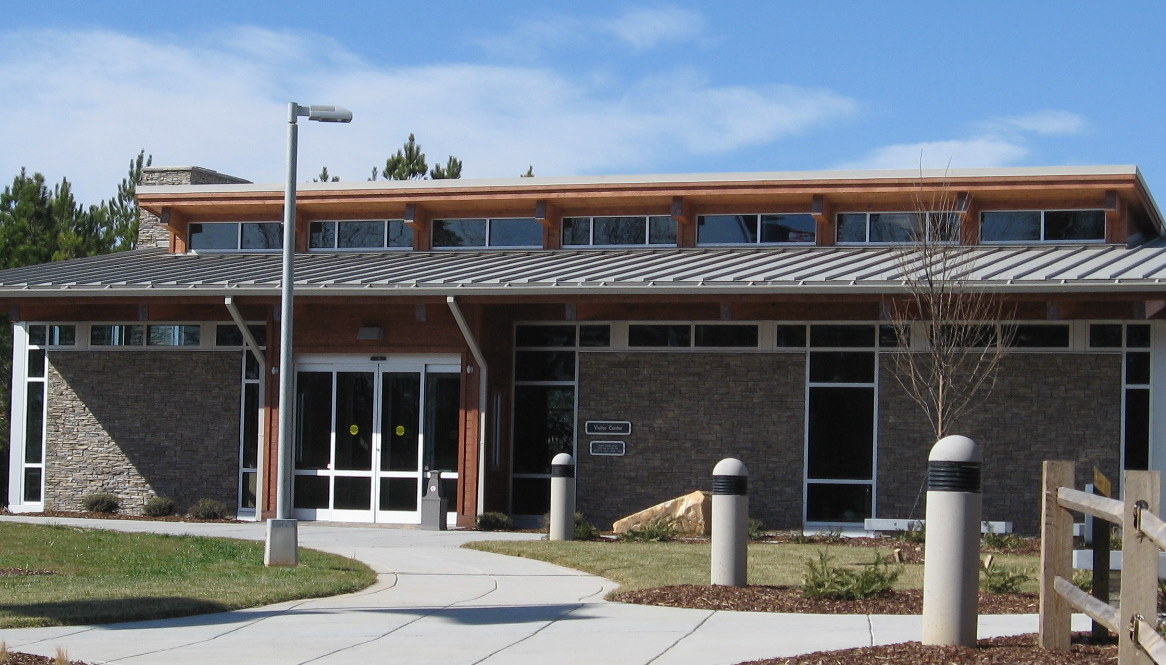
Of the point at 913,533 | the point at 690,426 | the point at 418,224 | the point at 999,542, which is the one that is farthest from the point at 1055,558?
the point at 418,224

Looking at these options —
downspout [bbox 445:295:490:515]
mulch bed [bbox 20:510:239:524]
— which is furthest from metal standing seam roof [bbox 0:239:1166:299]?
mulch bed [bbox 20:510:239:524]

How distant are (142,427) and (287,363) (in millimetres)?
10642

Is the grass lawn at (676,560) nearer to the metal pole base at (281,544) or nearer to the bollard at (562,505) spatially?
the bollard at (562,505)

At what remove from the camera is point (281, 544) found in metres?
14.5

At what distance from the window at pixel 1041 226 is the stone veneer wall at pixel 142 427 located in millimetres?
13017

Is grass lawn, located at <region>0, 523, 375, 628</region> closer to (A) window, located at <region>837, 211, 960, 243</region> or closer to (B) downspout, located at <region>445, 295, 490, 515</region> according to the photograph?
(B) downspout, located at <region>445, 295, 490, 515</region>

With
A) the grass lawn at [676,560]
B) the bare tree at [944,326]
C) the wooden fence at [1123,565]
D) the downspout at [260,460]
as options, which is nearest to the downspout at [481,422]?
the downspout at [260,460]

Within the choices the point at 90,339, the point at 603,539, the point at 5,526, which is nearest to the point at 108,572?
the point at 5,526

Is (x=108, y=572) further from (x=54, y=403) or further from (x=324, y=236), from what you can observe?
(x=324, y=236)

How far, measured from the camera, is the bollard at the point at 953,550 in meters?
8.58

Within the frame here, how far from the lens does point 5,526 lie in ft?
62.3

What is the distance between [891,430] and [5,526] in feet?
41.8

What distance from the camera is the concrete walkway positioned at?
908 cm

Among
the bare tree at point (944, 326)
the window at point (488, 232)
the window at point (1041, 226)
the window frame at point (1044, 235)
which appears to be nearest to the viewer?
the bare tree at point (944, 326)
